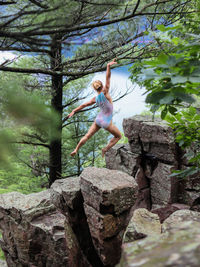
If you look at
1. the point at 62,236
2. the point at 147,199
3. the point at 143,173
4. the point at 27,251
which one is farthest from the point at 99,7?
the point at 147,199

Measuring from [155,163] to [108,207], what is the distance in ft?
14.1

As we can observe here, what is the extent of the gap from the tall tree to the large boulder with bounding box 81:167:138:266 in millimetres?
1541

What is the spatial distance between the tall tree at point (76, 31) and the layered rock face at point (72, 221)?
1769 millimetres

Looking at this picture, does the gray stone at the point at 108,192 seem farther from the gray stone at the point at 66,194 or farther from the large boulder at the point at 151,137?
the large boulder at the point at 151,137

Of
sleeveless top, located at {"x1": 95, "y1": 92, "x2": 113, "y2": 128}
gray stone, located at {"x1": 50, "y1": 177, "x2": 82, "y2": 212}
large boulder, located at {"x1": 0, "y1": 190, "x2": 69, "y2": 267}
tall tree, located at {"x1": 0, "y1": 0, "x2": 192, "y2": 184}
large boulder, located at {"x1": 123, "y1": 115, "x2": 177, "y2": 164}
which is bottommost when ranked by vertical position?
large boulder, located at {"x1": 0, "y1": 190, "x2": 69, "y2": 267}

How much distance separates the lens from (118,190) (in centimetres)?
476

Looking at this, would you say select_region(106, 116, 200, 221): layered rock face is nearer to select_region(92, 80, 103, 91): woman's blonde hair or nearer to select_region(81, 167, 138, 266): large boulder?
select_region(81, 167, 138, 266): large boulder

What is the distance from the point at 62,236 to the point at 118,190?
1744 millimetres

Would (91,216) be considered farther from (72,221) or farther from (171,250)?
(171,250)

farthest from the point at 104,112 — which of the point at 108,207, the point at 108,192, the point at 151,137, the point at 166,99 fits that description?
the point at 151,137

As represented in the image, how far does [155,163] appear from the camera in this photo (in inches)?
340

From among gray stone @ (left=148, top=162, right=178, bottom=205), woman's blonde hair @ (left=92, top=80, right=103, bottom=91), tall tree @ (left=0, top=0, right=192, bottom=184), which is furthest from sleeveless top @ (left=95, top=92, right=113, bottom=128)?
gray stone @ (left=148, top=162, right=178, bottom=205)

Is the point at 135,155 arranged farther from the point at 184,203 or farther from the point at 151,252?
the point at 151,252

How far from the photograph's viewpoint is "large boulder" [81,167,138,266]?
188 inches
